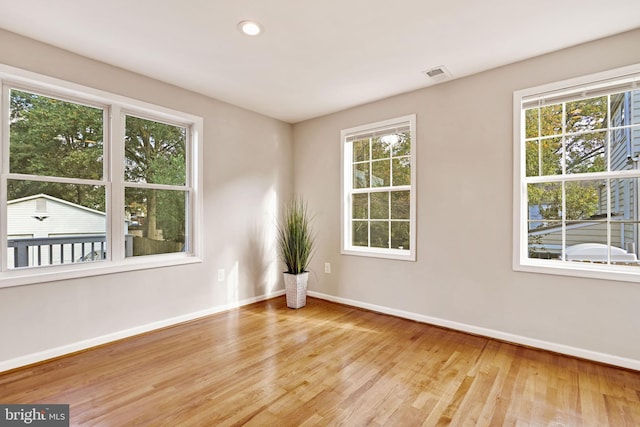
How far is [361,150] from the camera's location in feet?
12.8

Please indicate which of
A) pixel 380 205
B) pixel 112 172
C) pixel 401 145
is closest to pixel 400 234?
pixel 380 205

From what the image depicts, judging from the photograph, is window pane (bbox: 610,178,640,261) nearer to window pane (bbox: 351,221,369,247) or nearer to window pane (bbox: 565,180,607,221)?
window pane (bbox: 565,180,607,221)

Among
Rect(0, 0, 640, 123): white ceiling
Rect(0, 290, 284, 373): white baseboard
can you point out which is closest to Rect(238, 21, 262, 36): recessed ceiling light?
Rect(0, 0, 640, 123): white ceiling

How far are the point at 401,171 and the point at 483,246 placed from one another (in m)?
1.19

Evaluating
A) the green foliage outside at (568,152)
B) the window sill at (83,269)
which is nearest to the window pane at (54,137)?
the window sill at (83,269)

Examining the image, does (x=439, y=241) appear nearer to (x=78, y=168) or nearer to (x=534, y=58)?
(x=534, y=58)

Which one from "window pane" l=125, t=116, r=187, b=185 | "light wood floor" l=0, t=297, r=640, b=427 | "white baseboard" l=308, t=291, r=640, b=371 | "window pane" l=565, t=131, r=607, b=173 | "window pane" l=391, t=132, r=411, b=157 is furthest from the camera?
"window pane" l=391, t=132, r=411, b=157

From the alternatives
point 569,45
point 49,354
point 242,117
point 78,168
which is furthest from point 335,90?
point 49,354

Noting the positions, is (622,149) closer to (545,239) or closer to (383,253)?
(545,239)

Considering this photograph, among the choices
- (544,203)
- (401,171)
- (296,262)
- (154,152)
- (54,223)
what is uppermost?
(154,152)

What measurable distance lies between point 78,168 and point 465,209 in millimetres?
3526

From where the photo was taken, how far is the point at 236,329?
303 centimetres

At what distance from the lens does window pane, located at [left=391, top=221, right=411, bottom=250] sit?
347cm

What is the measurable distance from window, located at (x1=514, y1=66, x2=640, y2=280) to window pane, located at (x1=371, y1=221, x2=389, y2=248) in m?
1.35
